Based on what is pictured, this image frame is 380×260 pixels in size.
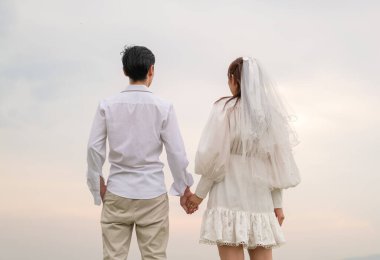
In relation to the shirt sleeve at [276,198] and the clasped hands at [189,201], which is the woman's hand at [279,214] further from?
the clasped hands at [189,201]

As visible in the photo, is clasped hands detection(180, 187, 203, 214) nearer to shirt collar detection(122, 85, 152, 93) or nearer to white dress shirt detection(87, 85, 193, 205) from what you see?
white dress shirt detection(87, 85, 193, 205)

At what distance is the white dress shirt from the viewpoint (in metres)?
6.09

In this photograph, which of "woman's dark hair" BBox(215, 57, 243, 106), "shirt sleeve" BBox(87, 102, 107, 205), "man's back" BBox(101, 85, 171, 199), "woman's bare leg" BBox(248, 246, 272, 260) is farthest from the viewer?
"woman's dark hair" BBox(215, 57, 243, 106)

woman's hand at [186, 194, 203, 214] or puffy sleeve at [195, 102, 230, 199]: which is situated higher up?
puffy sleeve at [195, 102, 230, 199]

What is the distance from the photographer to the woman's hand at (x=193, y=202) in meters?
6.43

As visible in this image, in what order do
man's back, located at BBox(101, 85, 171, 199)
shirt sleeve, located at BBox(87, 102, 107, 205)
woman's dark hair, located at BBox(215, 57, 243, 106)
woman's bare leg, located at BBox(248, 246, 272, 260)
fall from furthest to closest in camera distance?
woman's dark hair, located at BBox(215, 57, 243, 106) < woman's bare leg, located at BBox(248, 246, 272, 260) < shirt sleeve, located at BBox(87, 102, 107, 205) < man's back, located at BBox(101, 85, 171, 199)

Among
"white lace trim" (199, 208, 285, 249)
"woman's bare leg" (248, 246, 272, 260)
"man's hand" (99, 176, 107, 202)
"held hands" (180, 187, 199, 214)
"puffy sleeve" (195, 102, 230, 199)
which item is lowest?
"woman's bare leg" (248, 246, 272, 260)

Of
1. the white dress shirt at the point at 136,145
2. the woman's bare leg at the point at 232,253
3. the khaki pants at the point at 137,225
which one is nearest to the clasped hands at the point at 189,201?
the white dress shirt at the point at 136,145

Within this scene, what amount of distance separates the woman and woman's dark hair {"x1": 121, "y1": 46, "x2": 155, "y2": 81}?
0.78 meters

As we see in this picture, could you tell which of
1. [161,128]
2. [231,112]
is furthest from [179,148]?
[231,112]

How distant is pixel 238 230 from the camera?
6.26 metres

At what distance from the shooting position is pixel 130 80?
6332 millimetres

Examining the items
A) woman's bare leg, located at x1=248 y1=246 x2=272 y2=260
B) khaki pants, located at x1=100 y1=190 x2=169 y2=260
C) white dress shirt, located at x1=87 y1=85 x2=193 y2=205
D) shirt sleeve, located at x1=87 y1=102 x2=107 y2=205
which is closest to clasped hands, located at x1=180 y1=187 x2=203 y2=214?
white dress shirt, located at x1=87 y1=85 x2=193 y2=205

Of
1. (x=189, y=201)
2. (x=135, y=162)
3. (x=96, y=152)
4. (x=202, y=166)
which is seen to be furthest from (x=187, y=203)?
(x=96, y=152)
